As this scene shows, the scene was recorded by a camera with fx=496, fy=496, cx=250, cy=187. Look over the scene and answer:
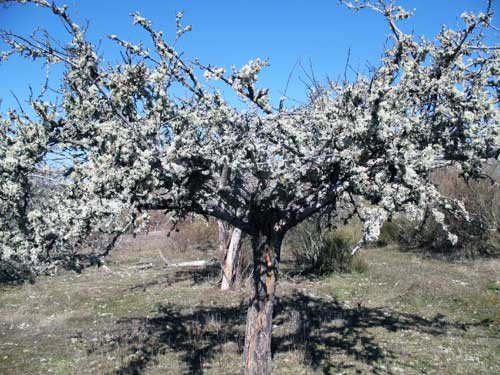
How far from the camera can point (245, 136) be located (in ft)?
13.1

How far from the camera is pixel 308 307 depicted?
9.45 m

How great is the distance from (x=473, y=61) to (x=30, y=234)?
4017 mm

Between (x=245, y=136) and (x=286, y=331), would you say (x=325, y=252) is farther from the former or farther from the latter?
(x=245, y=136)

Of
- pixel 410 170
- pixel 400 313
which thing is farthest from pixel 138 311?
pixel 410 170

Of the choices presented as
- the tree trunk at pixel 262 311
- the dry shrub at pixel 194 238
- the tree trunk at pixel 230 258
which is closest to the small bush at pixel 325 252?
the tree trunk at pixel 230 258

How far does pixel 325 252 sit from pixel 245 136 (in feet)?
32.9

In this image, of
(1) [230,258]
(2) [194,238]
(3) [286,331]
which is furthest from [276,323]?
(2) [194,238]

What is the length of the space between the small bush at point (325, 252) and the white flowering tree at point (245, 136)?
29.3 feet

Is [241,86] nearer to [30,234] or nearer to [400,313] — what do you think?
[30,234]

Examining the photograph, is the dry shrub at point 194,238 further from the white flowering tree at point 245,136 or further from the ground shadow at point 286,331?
the white flowering tree at point 245,136

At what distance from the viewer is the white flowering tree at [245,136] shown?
3596 millimetres

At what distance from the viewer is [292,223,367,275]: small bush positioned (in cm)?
1330

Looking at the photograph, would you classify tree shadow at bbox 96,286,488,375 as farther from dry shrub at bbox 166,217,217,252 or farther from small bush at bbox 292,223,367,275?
dry shrub at bbox 166,217,217,252

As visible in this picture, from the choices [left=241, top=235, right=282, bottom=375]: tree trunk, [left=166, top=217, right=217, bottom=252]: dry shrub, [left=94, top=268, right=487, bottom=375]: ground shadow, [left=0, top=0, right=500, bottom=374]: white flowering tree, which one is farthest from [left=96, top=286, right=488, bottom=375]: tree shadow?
[left=166, top=217, right=217, bottom=252]: dry shrub
